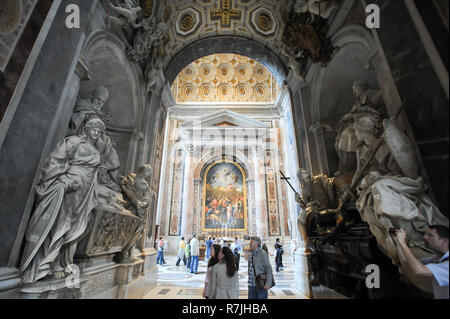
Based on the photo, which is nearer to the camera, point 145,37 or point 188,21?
point 145,37

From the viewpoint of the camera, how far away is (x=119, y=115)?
4816mm

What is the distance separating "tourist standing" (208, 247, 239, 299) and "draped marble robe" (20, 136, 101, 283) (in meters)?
1.61

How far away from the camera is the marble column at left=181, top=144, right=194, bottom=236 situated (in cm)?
1305

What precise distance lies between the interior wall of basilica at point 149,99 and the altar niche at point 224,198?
339 inches

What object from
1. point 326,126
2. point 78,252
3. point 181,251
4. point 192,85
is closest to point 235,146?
point 192,85

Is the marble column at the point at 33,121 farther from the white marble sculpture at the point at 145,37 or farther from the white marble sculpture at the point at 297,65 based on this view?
the white marble sculpture at the point at 297,65

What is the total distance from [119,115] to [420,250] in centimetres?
545

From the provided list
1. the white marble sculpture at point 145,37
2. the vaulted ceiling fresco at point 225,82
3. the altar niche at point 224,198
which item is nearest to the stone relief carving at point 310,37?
the white marble sculpture at point 145,37

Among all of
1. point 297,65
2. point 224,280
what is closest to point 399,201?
point 224,280

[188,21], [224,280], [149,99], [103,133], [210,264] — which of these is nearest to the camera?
[224,280]

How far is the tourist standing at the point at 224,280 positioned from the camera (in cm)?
216

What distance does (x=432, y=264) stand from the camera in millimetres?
1426

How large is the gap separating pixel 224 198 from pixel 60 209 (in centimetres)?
1338

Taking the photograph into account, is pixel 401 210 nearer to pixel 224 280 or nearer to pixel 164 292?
pixel 224 280
